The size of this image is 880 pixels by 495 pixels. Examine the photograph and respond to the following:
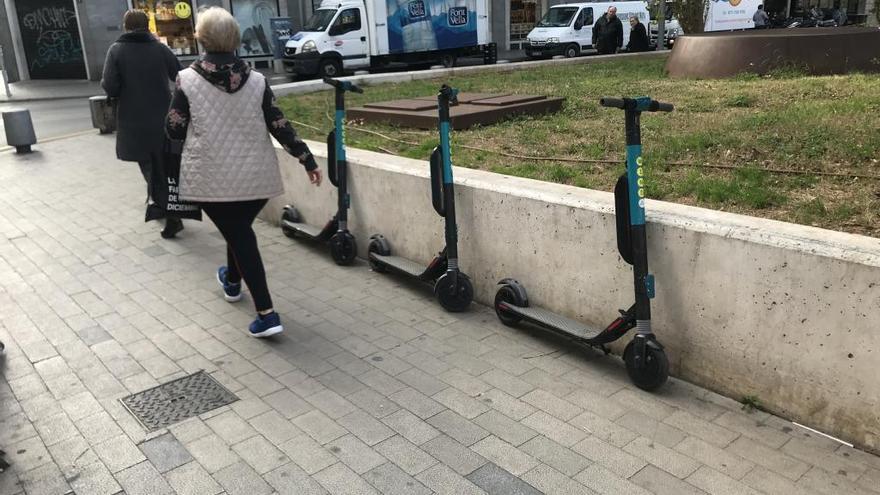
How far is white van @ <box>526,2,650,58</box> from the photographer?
86.2ft

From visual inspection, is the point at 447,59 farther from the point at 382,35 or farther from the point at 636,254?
the point at 636,254

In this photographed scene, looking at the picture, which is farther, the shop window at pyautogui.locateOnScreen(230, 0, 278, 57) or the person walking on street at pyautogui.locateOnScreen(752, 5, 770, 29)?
the person walking on street at pyautogui.locateOnScreen(752, 5, 770, 29)

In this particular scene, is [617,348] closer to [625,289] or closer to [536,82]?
[625,289]

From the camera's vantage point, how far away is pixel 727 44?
1104cm

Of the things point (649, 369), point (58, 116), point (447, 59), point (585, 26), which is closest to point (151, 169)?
point (649, 369)

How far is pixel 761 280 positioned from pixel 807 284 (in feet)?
0.68

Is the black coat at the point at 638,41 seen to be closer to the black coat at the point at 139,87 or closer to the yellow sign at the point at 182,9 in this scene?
the yellow sign at the point at 182,9

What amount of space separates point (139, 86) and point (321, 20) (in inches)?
687

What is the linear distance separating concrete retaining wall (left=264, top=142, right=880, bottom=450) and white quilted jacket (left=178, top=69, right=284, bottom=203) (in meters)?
1.35

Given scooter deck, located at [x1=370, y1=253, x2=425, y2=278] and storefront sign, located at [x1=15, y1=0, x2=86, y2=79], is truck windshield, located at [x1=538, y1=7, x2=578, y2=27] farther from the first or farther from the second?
scooter deck, located at [x1=370, y1=253, x2=425, y2=278]

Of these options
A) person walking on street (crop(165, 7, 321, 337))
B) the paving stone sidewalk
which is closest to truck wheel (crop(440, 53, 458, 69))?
the paving stone sidewalk

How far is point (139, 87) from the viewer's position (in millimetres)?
6297

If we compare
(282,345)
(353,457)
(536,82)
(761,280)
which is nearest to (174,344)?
(282,345)

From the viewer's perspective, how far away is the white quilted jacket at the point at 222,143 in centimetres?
420
